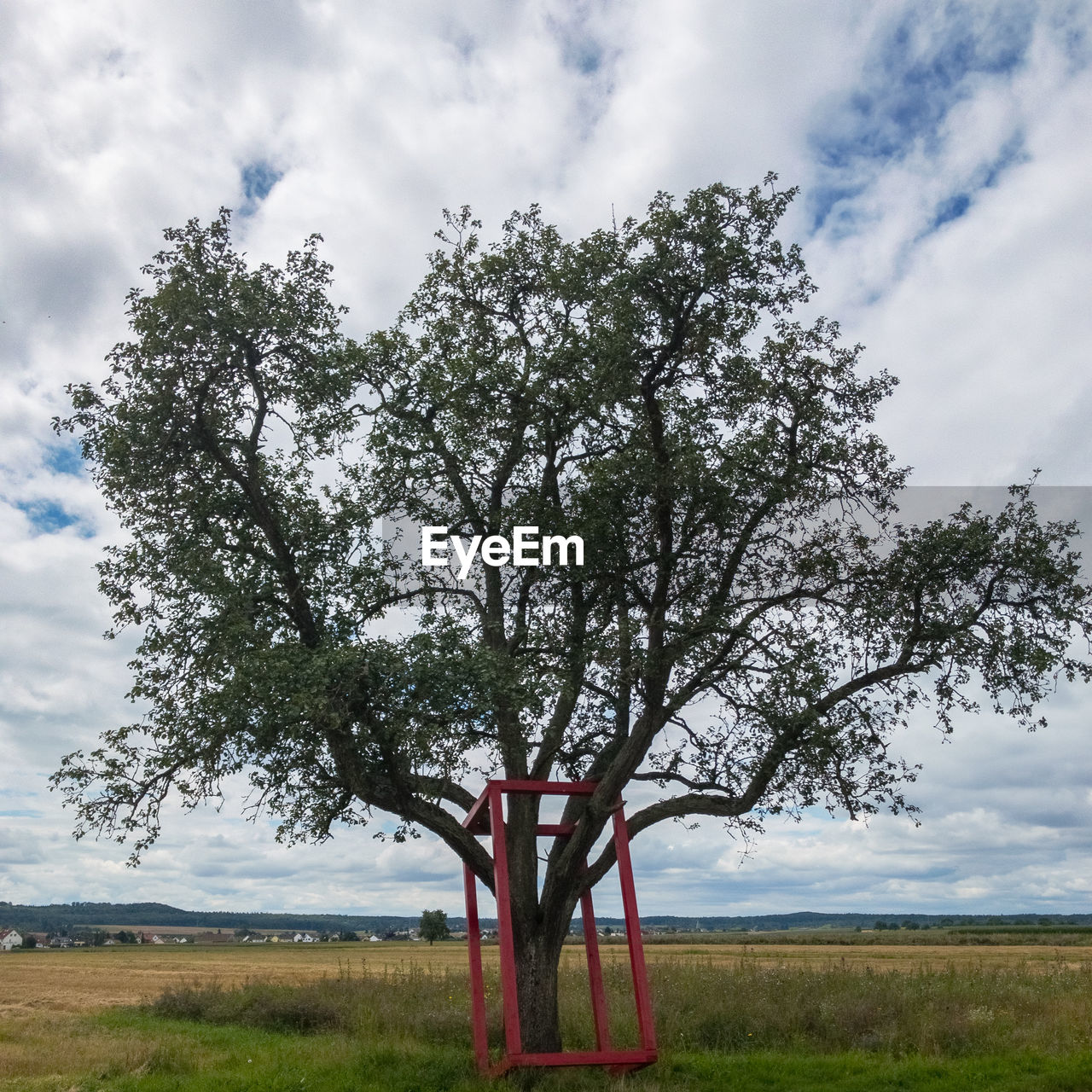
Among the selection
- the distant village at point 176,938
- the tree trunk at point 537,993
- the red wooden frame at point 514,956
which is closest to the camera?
the red wooden frame at point 514,956

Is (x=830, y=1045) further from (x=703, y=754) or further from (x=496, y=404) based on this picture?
(x=496, y=404)

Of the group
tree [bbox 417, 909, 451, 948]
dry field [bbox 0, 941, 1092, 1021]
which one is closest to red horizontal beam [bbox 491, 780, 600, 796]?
dry field [bbox 0, 941, 1092, 1021]

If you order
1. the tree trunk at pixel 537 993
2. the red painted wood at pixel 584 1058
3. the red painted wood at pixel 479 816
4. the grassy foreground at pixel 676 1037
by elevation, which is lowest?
the grassy foreground at pixel 676 1037

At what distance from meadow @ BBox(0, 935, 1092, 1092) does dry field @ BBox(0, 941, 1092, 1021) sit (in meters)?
3.47

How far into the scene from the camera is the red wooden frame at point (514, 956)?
14.3 m

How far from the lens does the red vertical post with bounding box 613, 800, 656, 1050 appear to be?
1466 centimetres

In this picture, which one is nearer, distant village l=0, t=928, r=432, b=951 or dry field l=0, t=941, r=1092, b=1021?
dry field l=0, t=941, r=1092, b=1021

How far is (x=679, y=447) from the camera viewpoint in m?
16.7

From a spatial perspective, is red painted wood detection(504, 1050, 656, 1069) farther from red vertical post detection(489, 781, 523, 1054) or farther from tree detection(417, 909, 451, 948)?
tree detection(417, 909, 451, 948)

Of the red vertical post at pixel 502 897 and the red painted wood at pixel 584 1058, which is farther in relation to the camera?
the red vertical post at pixel 502 897

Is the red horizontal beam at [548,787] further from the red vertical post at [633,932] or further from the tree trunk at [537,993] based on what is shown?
the tree trunk at [537,993]

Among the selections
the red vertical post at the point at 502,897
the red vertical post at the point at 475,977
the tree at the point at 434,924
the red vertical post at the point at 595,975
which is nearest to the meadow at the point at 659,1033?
the red vertical post at the point at 475,977

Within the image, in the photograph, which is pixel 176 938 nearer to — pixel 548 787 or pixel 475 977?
pixel 475 977

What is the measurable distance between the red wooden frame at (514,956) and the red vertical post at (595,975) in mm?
15
